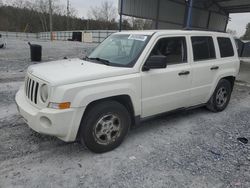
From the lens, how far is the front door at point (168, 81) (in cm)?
362

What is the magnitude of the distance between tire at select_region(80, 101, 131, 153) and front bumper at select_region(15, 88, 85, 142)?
0.16 m

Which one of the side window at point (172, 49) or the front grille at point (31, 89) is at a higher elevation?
the side window at point (172, 49)

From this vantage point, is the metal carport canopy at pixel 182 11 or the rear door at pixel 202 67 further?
the metal carport canopy at pixel 182 11

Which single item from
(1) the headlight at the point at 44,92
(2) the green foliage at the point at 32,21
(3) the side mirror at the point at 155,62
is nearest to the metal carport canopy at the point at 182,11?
(3) the side mirror at the point at 155,62

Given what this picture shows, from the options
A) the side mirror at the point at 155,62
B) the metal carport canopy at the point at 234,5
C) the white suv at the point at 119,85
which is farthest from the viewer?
the metal carport canopy at the point at 234,5

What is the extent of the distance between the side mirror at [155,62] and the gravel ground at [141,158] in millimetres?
1276

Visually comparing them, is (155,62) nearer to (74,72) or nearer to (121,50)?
(121,50)

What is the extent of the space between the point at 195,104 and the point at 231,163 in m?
1.60

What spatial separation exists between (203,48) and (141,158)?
2618 mm

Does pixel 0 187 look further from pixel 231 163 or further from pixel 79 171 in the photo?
pixel 231 163

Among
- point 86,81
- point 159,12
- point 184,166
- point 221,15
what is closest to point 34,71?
point 86,81

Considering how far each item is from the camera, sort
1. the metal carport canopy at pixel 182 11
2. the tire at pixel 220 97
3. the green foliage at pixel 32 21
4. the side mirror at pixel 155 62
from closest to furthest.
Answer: the side mirror at pixel 155 62 → the tire at pixel 220 97 → the metal carport canopy at pixel 182 11 → the green foliage at pixel 32 21

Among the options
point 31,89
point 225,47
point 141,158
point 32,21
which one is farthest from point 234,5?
point 32,21

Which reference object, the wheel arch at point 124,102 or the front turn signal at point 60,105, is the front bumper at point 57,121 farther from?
the wheel arch at point 124,102
